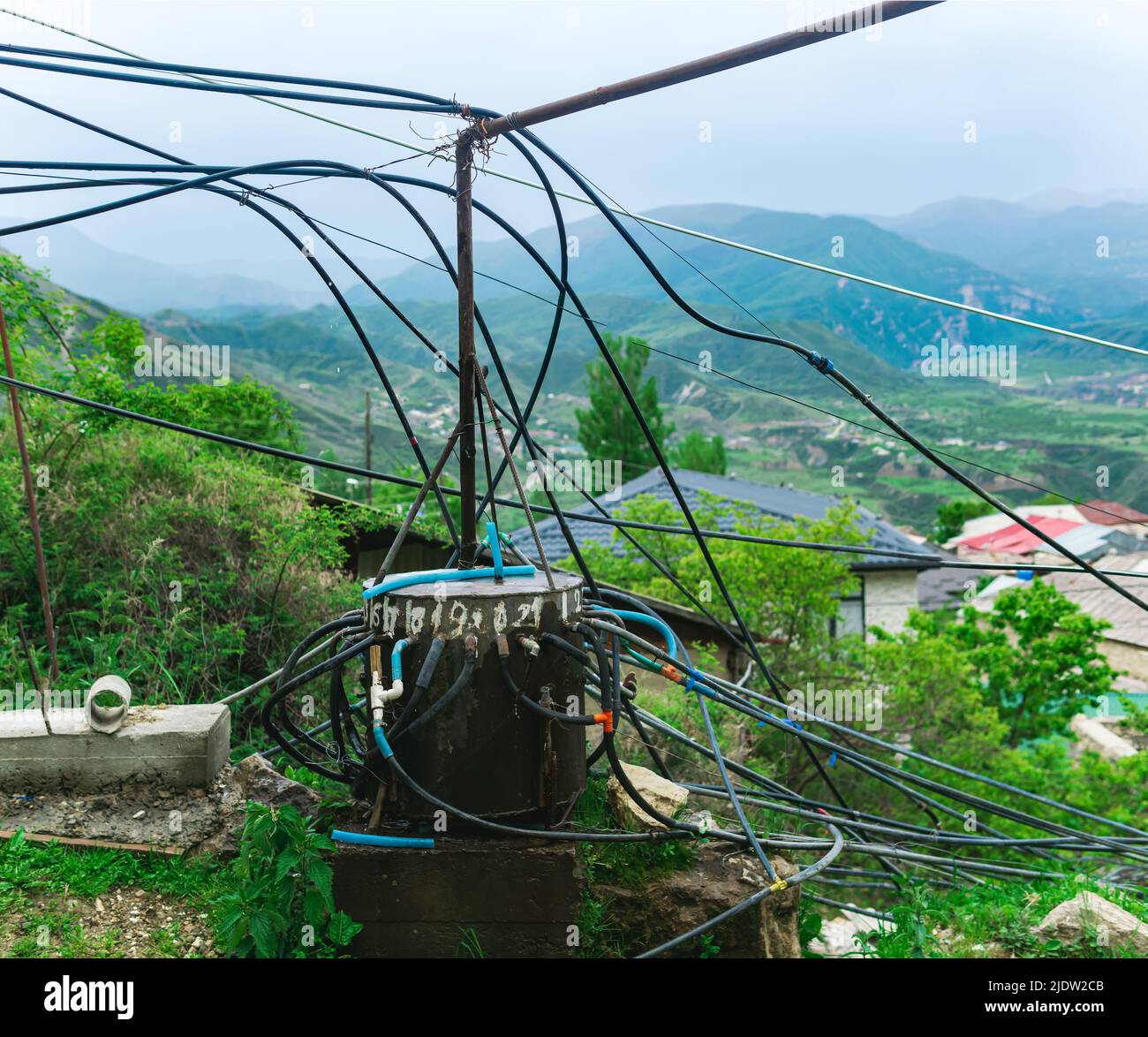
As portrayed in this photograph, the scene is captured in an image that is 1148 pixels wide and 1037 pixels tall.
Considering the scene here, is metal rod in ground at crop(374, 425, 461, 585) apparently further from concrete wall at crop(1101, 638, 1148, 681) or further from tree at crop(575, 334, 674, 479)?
concrete wall at crop(1101, 638, 1148, 681)

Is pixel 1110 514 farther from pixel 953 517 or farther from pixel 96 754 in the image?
pixel 953 517

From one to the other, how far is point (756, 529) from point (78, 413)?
41.9 ft

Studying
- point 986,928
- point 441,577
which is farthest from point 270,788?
point 986,928

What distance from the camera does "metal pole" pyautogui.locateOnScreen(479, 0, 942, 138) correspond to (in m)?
4.23

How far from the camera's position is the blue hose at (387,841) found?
4691mm

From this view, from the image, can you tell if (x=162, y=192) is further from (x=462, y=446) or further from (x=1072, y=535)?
(x=1072, y=535)

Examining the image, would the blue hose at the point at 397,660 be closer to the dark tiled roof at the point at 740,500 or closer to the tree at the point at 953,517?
the dark tiled roof at the point at 740,500

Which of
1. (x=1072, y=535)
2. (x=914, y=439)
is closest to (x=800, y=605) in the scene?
(x=914, y=439)

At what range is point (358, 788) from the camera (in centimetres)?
516

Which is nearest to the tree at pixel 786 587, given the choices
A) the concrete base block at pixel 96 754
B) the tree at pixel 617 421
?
the concrete base block at pixel 96 754

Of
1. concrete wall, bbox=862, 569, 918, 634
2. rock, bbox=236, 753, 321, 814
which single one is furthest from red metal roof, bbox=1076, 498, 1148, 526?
concrete wall, bbox=862, 569, 918, 634

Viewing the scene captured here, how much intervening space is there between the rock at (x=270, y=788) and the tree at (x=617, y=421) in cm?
3468

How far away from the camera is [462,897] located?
478 cm

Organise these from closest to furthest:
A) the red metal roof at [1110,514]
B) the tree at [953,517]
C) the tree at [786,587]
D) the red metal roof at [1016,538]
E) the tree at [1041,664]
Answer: the red metal roof at [1110,514]
the tree at [786,587]
the tree at [1041,664]
the red metal roof at [1016,538]
the tree at [953,517]
